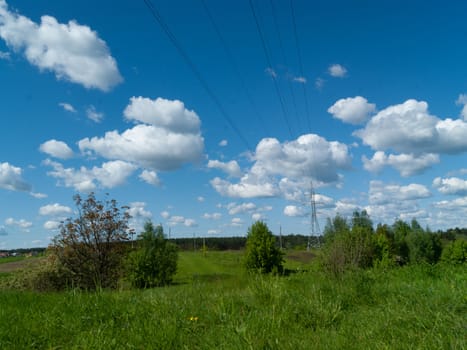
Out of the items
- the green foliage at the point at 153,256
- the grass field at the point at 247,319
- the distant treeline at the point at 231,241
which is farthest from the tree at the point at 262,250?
the distant treeline at the point at 231,241

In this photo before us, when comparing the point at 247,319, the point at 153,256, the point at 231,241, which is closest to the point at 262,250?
the point at 153,256

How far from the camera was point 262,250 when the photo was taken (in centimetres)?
2566

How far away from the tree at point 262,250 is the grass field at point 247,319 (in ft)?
63.7

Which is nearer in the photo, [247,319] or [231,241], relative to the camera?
[247,319]

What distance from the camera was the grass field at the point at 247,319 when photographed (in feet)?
11.0

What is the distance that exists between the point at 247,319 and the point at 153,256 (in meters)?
20.9

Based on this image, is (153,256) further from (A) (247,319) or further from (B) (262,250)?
(A) (247,319)

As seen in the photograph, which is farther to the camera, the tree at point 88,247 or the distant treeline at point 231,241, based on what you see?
the distant treeline at point 231,241

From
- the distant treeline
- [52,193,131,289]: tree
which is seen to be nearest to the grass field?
[52,193,131,289]: tree

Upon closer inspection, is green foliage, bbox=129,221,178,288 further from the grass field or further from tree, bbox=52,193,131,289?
the grass field

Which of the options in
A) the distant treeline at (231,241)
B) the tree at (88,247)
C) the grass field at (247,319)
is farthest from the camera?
the distant treeline at (231,241)

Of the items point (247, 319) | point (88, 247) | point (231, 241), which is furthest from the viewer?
point (231, 241)

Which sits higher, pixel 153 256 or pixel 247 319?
pixel 247 319

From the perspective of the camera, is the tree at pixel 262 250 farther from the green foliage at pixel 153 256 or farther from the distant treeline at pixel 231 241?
the distant treeline at pixel 231 241
